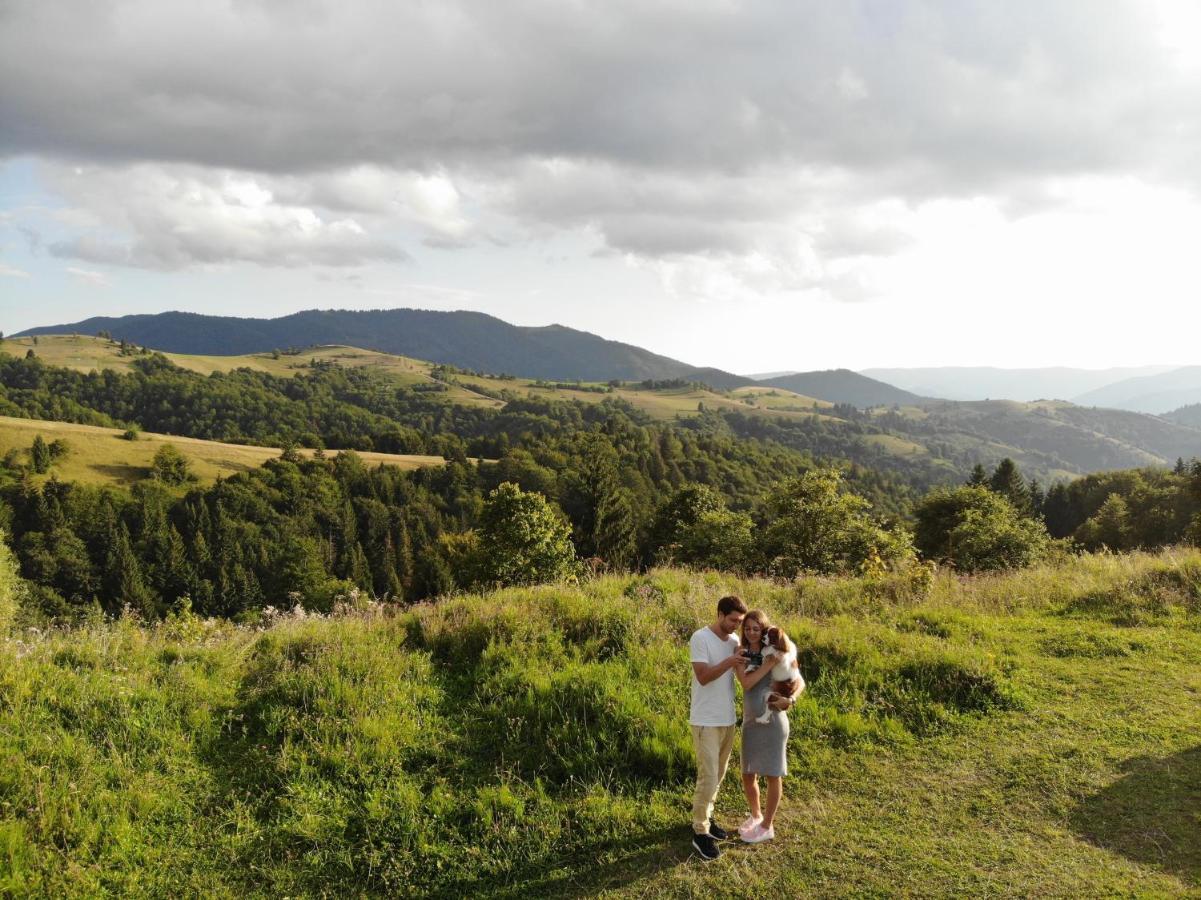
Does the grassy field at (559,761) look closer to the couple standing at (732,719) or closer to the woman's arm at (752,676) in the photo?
the couple standing at (732,719)

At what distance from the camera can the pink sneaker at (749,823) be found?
18.1 feet

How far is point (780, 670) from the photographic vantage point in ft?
18.3

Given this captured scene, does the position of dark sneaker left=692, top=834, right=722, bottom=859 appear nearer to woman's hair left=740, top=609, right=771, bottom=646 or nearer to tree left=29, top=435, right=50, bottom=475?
woman's hair left=740, top=609, right=771, bottom=646

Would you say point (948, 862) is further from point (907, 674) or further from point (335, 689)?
point (335, 689)

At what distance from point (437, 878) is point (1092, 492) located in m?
114

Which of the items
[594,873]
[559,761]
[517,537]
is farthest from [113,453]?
[594,873]

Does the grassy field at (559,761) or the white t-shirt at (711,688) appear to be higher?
the white t-shirt at (711,688)

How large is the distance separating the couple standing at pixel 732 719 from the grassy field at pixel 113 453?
125 metres

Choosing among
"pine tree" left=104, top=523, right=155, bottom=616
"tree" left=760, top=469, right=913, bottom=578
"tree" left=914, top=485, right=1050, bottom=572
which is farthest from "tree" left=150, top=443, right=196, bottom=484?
"tree" left=914, top=485, right=1050, bottom=572

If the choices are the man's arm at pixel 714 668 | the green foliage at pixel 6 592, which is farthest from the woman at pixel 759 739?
the green foliage at pixel 6 592

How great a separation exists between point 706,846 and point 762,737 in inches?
41.1

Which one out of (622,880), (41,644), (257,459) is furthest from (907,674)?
(257,459)

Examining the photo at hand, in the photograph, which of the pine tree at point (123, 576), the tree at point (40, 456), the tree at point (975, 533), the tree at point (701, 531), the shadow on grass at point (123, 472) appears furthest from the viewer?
the shadow on grass at point (123, 472)

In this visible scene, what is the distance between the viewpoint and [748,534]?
42.0 metres
